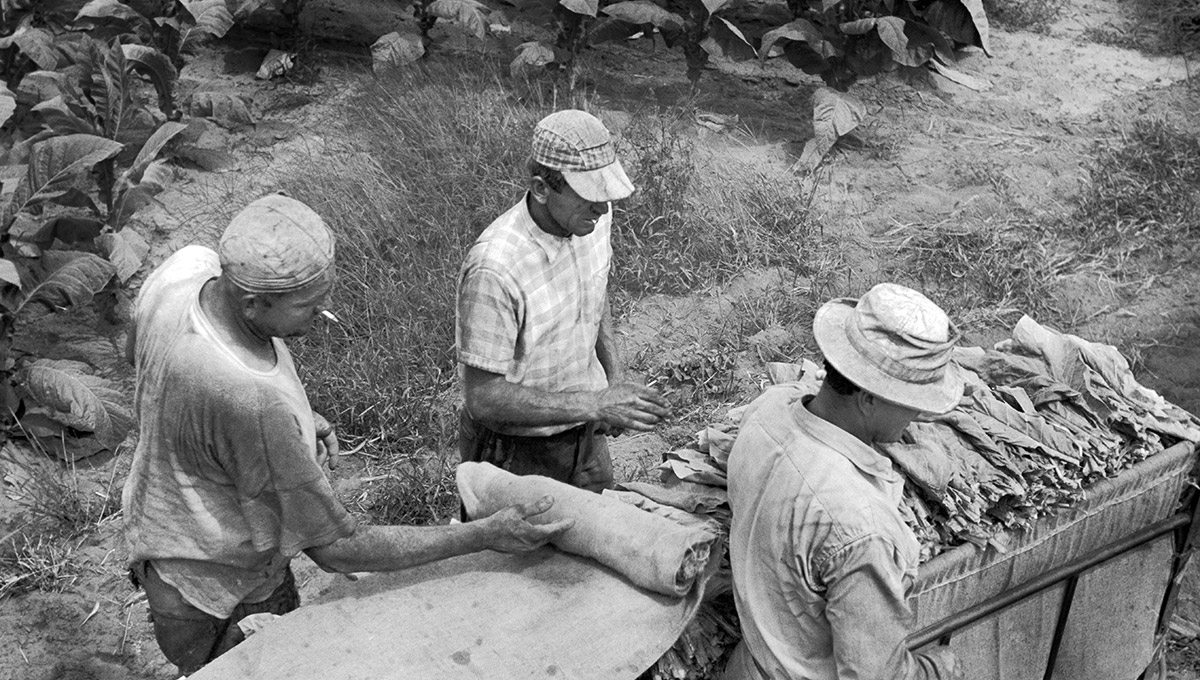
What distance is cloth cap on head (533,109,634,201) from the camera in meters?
3.69

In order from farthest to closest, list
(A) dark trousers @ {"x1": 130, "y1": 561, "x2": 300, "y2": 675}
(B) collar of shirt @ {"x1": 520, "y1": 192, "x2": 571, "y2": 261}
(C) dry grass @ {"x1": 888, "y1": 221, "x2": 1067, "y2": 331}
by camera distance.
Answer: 1. (C) dry grass @ {"x1": 888, "y1": 221, "x2": 1067, "y2": 331}
2. (B) collar of shirt @ {"x1": 520, "y1": 192, "x2": 571, "y2": 261}
3. (A) dark trousers @ {"x1": 130, "y1": 561, "x2": 300, "y2": 675}

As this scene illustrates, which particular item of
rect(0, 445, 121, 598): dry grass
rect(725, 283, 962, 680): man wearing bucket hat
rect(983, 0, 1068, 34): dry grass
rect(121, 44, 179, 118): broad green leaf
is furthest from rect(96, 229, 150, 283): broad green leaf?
rect(983, 0, 1068, 34): dry grass

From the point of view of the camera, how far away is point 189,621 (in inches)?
133

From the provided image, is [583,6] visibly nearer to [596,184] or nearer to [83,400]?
[83,400]

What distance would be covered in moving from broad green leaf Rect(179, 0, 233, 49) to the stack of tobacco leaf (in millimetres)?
5215

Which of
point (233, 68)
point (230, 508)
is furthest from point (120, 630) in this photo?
point (233, 68)

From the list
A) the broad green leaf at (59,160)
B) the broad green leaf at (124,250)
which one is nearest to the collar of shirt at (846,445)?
the broad green leaf at (59,160)

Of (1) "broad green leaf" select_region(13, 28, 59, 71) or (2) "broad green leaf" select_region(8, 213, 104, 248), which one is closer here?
(2) "broad green leaf" select_region(8, 213, 104, 248)

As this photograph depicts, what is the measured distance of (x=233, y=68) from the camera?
8766mm

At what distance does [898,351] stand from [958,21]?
6.20m

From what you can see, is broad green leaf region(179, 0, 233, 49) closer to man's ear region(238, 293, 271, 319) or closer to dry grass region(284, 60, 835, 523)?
dry grass region(284, 60, 835, 523)

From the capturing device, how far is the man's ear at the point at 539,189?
3.78 m

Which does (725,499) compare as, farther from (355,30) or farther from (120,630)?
(355,30)

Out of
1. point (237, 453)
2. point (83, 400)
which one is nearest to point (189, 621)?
point (237, 453)
